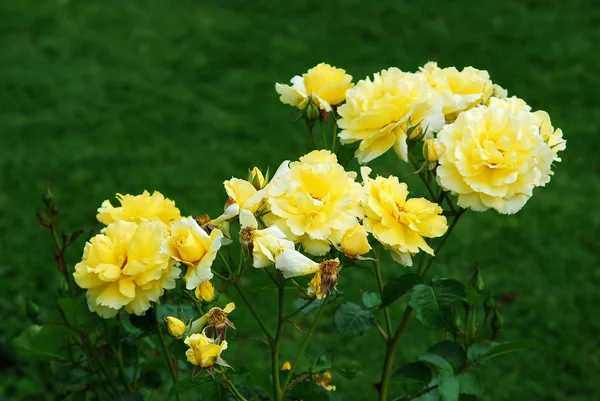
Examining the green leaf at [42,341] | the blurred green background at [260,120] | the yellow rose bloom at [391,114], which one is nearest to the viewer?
the yellow rose bloom at [391,114]

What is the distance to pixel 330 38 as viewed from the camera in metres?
5.15

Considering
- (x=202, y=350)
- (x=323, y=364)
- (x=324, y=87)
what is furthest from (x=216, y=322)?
(x=324, y=87)

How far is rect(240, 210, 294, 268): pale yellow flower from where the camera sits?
1063 millimetres

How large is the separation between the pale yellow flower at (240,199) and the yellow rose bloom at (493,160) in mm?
264

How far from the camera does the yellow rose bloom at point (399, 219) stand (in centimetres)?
113

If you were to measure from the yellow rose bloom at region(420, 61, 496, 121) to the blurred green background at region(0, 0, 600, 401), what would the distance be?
4.81 feet

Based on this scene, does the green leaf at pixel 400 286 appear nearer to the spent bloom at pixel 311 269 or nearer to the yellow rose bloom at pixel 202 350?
the spent bloom at pixel 311 269

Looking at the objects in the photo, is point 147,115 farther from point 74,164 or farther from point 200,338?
point 200,338

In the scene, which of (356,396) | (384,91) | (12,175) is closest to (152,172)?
(12,175)

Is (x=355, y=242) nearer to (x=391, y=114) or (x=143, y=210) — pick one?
(x=391, y=114)

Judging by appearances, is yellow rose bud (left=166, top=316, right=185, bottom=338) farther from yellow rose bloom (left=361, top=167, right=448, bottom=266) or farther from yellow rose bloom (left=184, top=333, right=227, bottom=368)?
yellow rose bloom (left=361, top=167, right=448, bottom=266)

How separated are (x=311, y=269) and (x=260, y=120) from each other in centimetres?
329

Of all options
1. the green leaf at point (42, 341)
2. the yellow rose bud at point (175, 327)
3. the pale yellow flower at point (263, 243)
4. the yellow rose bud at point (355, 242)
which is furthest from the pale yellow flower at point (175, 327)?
the green leaf at point (42, 341)

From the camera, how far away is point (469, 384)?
4.37 feet
